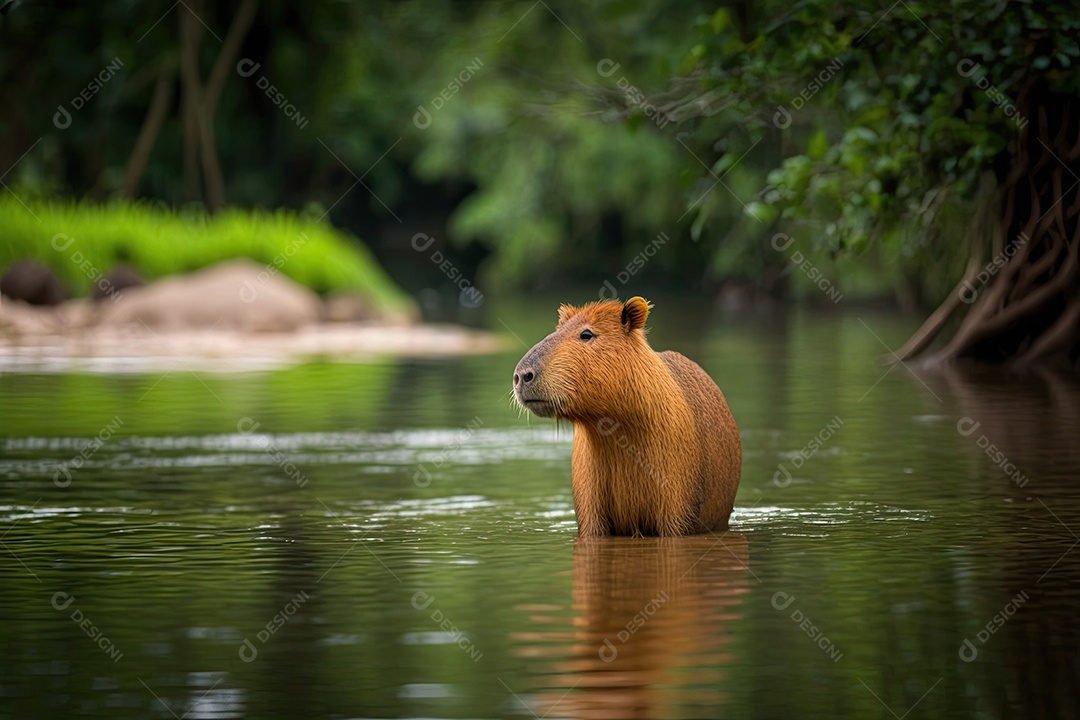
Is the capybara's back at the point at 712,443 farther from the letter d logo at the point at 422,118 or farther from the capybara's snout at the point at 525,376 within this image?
the letter d logo at the point at 422,118

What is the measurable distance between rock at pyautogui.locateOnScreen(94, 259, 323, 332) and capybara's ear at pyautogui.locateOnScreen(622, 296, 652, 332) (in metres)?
22.1

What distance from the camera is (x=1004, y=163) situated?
2344 centimetres

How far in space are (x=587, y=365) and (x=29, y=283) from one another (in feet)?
78.3

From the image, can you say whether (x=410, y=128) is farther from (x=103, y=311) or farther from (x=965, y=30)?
(x=965, y=30)

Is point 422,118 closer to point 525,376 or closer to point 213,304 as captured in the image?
point 213,304

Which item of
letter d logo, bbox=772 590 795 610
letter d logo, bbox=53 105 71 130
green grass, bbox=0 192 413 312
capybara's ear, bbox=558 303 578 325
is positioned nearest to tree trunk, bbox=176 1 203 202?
green grass, bbox=0 192 413 312

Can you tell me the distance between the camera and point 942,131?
65.3 ft

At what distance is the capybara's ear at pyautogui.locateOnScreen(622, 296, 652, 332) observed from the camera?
11188mm

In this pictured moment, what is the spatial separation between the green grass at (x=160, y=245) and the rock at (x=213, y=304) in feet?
3.46

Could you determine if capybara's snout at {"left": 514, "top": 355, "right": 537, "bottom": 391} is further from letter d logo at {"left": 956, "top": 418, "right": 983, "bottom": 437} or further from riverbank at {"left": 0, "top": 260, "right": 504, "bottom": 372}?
riverbank at {"left": 0, "top": 260, "right": 504, "bottom": 372}

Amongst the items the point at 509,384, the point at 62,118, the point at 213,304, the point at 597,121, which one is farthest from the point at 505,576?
the point at 62,118

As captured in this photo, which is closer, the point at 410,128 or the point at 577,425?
the point at 577,425

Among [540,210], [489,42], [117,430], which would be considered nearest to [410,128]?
[540,210]

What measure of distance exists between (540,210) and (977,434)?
36.8m
